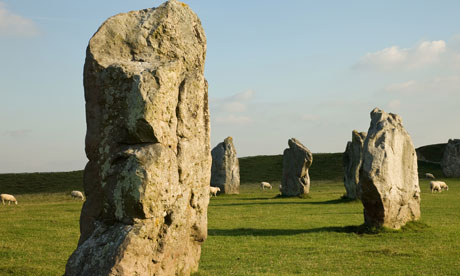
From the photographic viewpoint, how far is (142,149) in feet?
25.5

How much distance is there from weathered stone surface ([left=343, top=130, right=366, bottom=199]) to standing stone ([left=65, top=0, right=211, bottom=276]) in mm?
20289

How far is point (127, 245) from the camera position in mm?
7246

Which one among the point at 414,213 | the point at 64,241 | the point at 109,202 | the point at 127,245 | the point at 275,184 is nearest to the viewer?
the point at 127,245

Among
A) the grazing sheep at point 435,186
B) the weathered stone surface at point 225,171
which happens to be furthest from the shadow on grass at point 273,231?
the weathered stone surface at point 225,171

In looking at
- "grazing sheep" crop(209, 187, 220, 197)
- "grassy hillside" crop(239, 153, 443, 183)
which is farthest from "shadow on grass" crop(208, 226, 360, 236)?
"grassy hillside" crop(239, 153, 443, 183)

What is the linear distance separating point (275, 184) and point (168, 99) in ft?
137

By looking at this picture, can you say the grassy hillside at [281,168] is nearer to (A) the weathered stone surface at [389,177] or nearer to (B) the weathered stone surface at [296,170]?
(B) the weathered stone surface at [296,170]

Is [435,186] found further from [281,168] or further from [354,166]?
[281,168]

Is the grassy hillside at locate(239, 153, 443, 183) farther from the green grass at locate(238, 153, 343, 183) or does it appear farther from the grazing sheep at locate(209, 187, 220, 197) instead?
the grazing sheep at locate(209, 187, 220, 197)

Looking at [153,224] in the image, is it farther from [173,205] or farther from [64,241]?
[64,241]

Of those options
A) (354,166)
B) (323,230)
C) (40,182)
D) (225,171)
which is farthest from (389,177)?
(40,182)

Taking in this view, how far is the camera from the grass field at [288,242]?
11648mm

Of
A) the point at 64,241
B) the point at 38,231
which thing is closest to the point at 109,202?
the point at 64,241

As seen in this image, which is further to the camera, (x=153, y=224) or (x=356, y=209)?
(x=356, y=209)
